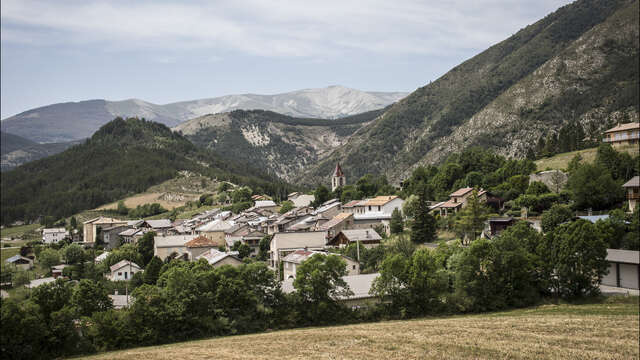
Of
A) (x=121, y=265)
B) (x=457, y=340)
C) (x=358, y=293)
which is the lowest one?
(x=121, y=265)

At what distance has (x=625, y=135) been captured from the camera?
290ft

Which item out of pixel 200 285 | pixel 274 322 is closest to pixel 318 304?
pixel 274 322

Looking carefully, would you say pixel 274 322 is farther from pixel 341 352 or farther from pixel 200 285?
pixel 341 352

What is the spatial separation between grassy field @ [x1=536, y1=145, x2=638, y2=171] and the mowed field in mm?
50618

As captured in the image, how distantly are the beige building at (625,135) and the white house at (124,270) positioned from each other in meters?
78.8

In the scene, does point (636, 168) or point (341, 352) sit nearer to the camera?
point (341, 352)

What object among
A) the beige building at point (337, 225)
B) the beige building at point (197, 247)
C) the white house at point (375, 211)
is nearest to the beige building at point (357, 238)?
the beige building at point (337, 225)

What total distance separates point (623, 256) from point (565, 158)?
52.3 metres

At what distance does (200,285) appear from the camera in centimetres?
4159

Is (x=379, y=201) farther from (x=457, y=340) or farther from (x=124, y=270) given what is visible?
(x=457, y=340)

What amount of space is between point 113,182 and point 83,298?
157888mm

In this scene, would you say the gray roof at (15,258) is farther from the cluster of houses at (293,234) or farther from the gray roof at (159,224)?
the gray roof at (159,224)

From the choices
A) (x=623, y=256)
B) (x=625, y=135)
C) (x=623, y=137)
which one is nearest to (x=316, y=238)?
(x=623, y=256)

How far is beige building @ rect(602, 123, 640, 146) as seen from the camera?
87000 millimetres
